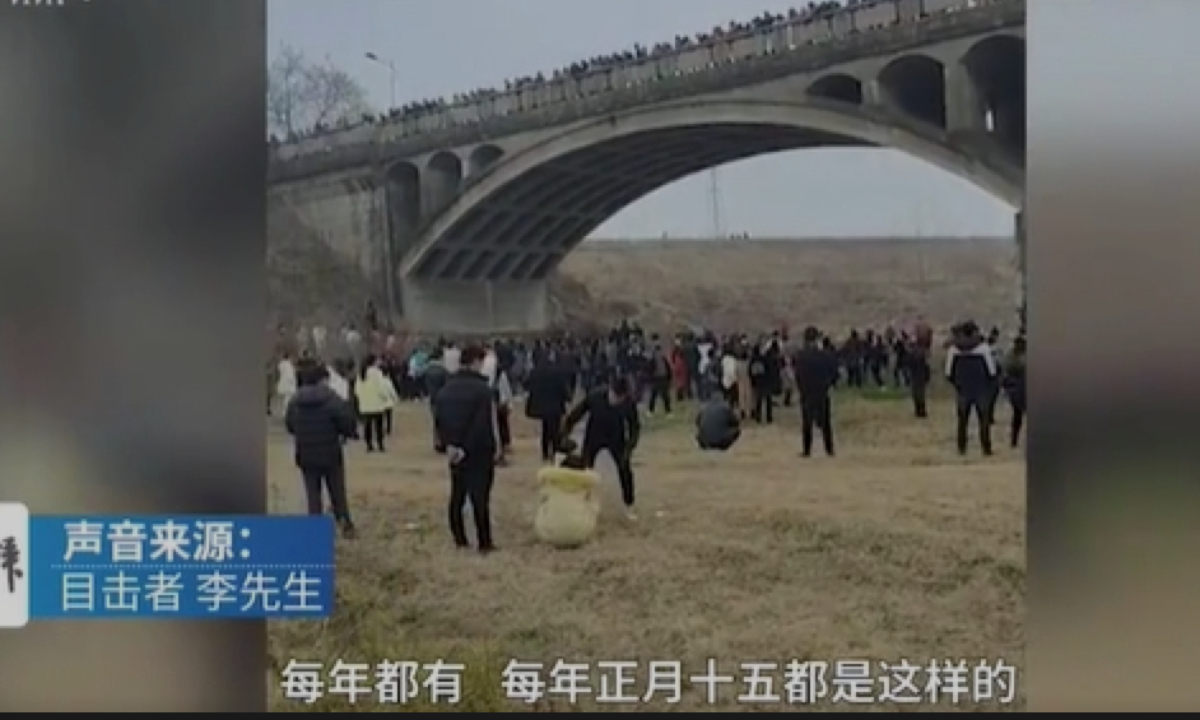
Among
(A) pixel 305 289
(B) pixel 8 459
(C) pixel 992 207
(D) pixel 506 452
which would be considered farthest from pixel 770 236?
(B) pixel 8 459

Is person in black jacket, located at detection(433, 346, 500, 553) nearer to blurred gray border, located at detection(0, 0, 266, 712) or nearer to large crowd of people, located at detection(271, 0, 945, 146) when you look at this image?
blurred gray border, located at detection(0, 0, 266, 712)

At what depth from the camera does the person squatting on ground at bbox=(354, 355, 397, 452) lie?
10.3 ft

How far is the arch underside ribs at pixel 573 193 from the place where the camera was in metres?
3.21

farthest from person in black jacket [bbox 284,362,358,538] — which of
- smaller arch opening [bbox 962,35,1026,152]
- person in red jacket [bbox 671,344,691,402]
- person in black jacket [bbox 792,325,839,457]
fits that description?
smaller arch opening [bbox 962,35,1026,152]

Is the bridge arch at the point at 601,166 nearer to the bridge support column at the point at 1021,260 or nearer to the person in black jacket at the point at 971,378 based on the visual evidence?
the bridge support column at the point at 1021,260

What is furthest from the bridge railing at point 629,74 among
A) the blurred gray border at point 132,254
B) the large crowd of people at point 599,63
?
the blurred gray border at point 132,254

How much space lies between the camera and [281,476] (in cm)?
307

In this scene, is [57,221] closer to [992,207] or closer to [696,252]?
[696,252]

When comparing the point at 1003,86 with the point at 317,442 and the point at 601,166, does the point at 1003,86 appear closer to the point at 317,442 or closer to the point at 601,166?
the point at 601,166

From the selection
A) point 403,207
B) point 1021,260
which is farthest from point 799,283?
point 403,207

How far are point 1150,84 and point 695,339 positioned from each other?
1182 mm

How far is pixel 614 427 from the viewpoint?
3.13 meters

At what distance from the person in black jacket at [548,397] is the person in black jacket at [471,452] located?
0.10 metres
